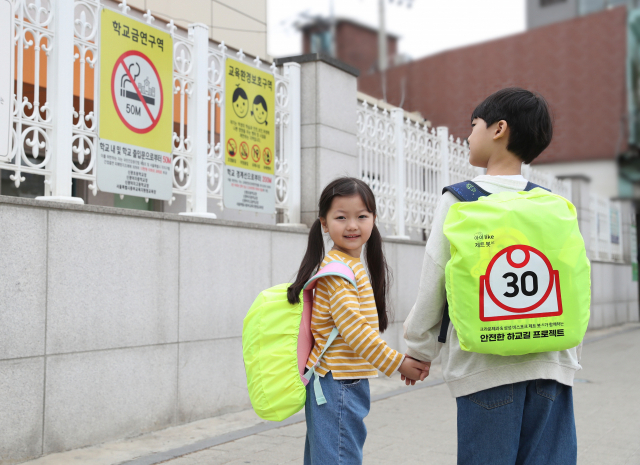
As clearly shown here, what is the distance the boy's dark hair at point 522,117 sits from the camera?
2232mm

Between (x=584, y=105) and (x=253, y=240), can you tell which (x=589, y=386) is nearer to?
(x=253, y=240)

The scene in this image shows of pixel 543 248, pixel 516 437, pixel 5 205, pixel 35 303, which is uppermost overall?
pixel 5 205

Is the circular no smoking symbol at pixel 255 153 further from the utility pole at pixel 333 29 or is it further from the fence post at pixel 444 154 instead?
the utility pole at pixel 333 29

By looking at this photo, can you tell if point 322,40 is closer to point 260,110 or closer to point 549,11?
point 549,11

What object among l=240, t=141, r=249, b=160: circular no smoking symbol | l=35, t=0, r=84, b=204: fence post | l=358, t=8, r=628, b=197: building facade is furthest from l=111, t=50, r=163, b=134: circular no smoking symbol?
l=358, t=8, r=628, b=197: building facade

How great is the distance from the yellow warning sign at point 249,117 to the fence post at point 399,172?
2.29 m

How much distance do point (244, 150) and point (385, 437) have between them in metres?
2.74

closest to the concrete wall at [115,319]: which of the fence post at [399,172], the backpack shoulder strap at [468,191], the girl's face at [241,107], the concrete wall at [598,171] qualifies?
the girl's face at [241,107]

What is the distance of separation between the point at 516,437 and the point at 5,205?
3207 millimetres

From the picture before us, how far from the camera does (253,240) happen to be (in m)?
6.03

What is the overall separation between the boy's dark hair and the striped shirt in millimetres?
731

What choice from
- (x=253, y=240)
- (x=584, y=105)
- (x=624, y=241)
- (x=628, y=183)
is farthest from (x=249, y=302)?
(x=584, y=105)

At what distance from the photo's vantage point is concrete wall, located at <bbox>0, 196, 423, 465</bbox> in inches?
162

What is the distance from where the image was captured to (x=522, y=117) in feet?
7.32
